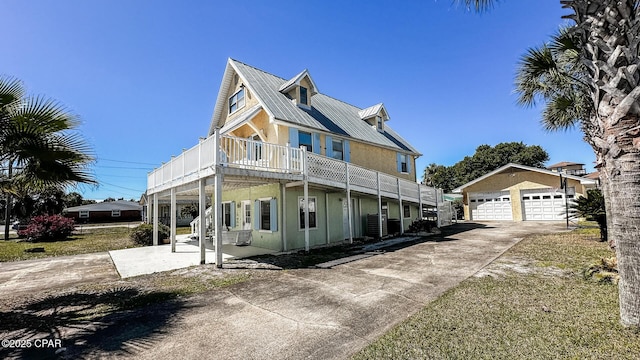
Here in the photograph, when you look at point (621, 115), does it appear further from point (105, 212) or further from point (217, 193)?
point (105, 212)

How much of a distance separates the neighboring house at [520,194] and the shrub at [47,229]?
1289 inches

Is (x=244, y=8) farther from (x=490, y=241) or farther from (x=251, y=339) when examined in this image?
(x=490, y=241)

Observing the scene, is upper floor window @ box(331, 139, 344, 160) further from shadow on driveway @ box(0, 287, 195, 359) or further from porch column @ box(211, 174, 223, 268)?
shadow on driveway @ box(0, 287, 195, 359)

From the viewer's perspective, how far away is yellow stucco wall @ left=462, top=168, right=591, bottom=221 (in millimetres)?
21062

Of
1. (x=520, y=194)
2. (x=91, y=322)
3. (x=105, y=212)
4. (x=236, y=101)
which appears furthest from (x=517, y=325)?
(x=105, y=212)

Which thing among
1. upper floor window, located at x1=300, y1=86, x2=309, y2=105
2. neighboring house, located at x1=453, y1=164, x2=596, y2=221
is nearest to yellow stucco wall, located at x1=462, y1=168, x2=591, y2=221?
neighboring house, located at x1=453, y1=164, x2=596, y2=221

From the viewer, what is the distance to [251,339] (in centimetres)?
385

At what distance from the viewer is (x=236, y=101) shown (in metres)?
16.0

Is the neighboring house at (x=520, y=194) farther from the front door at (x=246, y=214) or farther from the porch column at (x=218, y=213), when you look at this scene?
the porch column at (x=218, y=213)

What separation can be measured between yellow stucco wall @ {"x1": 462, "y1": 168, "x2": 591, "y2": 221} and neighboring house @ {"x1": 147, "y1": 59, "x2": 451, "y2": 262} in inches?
320

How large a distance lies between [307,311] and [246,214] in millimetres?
10068

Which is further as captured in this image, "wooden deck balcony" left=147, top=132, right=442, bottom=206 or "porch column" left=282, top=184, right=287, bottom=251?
"porch column" left=282, top=184, right=287, bottom=251

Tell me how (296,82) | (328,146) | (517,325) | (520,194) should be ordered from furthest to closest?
1. (520,194)
2. (296,82)
3. (328,146)
4. (517,325)

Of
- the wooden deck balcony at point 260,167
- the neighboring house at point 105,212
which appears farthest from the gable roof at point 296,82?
the neighboring house at point 105,212
